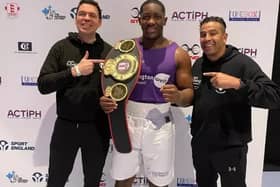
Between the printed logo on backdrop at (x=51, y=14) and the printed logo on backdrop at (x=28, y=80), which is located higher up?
the printed logo on backdrop at (x=51, y=14)

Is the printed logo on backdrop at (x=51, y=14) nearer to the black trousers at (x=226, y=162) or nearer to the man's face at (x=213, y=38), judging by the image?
the man's face at (x=213, y=38)

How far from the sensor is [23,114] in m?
2.61

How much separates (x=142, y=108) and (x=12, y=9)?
1.19 m

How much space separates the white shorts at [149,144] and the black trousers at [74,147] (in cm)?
10

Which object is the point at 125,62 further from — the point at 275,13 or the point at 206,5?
the point at 275,13

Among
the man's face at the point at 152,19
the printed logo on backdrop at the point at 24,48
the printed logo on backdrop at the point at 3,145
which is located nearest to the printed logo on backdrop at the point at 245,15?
the man's face at the point at 152,19

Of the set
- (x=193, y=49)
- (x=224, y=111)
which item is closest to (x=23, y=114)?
(x=193, y=49)

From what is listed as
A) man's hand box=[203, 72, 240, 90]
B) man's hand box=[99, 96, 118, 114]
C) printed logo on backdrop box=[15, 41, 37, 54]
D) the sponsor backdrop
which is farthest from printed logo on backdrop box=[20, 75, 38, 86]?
man's hand box=[203, 72, 240, 90]

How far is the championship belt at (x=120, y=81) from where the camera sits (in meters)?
1.89

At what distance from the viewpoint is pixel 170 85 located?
1.88 metres

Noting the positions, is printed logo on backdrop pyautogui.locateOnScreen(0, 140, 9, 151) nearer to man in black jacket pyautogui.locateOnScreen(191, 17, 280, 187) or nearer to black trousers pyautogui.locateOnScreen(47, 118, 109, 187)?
black trousers pyautogui.locateOnScreen(47, 118, 109, 187)

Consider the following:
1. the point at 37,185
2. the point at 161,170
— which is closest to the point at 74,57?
the point at 161,170

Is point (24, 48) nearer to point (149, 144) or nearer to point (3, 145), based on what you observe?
point (3, 145)

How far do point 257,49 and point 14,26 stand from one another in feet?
5.50
